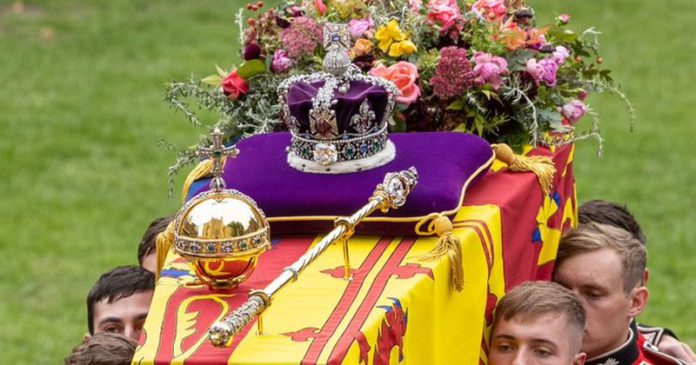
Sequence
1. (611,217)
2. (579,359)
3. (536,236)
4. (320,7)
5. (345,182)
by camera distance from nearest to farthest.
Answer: (345,182) → (579,359) → (536,236) → (320,7) → (611,217)

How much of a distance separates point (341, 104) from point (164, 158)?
809cm

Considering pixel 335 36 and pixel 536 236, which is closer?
pixel 335 36

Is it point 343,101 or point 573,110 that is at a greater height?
point 343,101

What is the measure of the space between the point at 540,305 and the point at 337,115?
81 centimetres

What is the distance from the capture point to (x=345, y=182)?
4.90m

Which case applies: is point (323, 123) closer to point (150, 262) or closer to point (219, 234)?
point (219, 234)

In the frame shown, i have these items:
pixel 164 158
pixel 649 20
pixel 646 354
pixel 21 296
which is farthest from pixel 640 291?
pixel 649 20

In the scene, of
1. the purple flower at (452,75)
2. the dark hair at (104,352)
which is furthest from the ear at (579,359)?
the dark hair at (104,352)

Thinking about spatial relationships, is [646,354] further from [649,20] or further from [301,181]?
[649,20]

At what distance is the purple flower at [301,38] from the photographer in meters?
5.89

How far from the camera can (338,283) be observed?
4.45m

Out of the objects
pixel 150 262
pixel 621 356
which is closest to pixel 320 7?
pixel 150 262

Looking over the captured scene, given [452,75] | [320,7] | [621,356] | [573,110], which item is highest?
[320,7]

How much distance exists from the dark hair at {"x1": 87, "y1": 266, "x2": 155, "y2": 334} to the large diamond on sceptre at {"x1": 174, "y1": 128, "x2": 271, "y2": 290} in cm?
110
